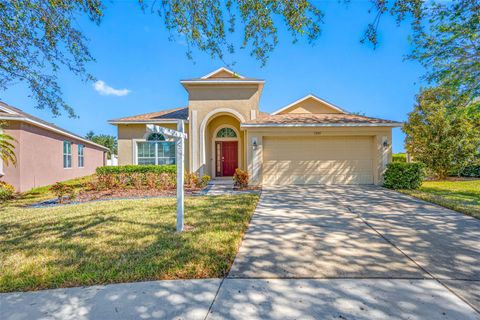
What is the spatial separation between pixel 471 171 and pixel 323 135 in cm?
1209

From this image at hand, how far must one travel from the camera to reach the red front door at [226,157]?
14.7 m

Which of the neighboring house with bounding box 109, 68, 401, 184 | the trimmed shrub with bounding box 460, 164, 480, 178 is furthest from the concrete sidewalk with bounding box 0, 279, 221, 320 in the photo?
the trimmed shrub with bounding box 460, 164, 480, 178

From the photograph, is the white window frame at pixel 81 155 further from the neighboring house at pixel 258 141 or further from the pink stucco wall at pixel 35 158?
the neighboring house at pixel 258 141

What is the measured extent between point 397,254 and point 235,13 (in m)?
5.26

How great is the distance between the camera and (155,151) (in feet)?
46.6

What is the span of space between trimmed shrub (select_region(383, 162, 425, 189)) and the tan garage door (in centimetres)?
135

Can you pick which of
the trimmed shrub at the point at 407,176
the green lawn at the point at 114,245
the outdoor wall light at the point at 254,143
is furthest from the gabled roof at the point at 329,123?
the green lawn at the point at 114,245

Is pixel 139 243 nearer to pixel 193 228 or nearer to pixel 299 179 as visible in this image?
pixel 193 228

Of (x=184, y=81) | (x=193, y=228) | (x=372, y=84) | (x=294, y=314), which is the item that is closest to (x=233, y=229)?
(x=193, y=228)

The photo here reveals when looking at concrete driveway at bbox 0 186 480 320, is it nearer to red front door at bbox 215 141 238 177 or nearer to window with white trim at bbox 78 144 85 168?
red front door at bbox 215 141 238 177

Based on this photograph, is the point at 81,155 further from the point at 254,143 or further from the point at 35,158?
the point at 254,143

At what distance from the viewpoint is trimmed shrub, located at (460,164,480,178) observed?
605 inches

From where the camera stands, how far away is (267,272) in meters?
3.14

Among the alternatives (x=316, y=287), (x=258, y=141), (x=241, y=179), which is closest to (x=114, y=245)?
(x=316, y=287)
